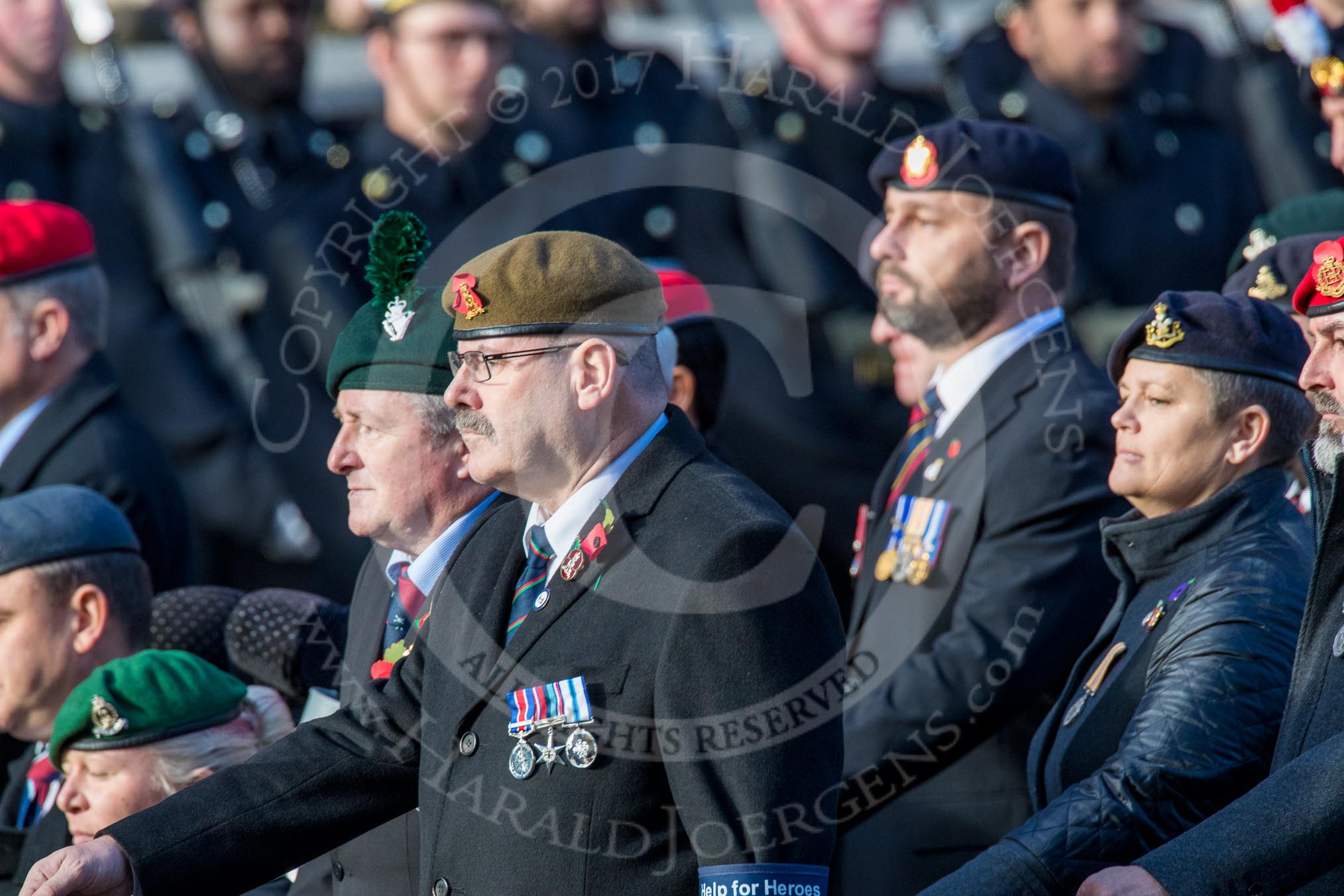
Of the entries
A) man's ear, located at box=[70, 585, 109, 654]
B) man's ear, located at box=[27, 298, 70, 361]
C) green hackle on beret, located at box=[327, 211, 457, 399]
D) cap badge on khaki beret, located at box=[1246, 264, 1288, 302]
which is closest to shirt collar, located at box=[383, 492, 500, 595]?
green hackle on beret, located at box=[327, 211, 457, 399]

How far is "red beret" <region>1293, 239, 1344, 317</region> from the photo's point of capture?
122 inches

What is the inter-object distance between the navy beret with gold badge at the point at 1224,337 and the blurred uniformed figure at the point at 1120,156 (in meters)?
3.04

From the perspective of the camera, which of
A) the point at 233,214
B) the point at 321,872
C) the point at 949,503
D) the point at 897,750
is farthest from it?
the point at 233,214

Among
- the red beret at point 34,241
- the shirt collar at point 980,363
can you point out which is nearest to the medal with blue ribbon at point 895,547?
the shirt collar at point 980,363

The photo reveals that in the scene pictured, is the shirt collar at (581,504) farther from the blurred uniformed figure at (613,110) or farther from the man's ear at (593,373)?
the blurred uniformed figure at (613,110)

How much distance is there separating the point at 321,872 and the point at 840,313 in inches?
140

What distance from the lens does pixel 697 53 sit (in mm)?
7527

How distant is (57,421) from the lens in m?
5.63

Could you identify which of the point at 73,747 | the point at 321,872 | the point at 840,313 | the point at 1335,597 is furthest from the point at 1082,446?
the point at 840,313

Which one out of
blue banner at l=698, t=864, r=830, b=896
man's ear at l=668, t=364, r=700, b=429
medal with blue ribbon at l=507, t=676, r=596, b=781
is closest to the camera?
blue banner at l=698, t=864, r=830, b=896

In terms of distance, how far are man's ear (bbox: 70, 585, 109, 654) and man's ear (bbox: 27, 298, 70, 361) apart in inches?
48.8

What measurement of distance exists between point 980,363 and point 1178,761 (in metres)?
1.61

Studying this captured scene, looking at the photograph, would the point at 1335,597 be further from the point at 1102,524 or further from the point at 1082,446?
the point at 1082,446

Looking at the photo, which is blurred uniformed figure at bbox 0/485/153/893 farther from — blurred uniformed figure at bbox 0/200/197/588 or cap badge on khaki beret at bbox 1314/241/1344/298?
cap badge on khaki beret at bbox 1314/241/1344/298
